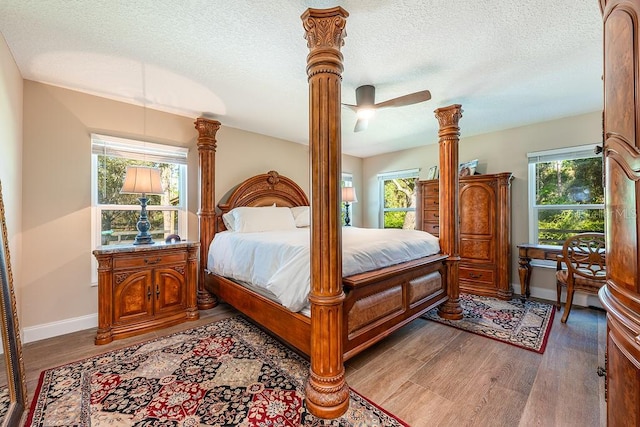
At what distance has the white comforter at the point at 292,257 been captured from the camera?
1970 mm

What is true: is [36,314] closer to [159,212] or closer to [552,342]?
[159,212]

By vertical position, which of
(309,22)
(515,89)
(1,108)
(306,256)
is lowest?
(306,256)

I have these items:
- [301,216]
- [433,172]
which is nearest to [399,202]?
[433,172]

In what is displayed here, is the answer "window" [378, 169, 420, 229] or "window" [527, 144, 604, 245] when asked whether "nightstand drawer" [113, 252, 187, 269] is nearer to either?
"window" [378, 169, 420, 229]

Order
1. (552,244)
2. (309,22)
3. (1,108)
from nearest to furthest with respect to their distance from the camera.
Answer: (309,22) < (1,108) < (552,244)

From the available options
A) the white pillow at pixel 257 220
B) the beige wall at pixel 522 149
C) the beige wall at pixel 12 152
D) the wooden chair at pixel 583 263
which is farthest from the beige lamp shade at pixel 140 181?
the wooden chair at pixel 583 263

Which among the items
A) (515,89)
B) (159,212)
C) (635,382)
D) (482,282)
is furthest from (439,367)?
(159,212)

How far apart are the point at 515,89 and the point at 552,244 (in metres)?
2.31

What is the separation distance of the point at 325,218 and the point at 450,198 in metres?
1.96

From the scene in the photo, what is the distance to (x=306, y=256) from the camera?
1.98m

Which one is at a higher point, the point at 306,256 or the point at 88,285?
the point at 306,256

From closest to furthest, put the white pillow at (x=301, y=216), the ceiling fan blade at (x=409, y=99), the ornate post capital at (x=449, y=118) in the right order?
1. the ceiling fan blade at (x=409, y=99)
2. the ornate post capital at (x=449, y=118)
3. the white pillow at (x=301, y=216)

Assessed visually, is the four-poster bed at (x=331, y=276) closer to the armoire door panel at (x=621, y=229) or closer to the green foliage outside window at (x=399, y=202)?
the armoire door panel at (x=621, y=229)

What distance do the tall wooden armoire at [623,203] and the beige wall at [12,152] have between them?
3348 mm
